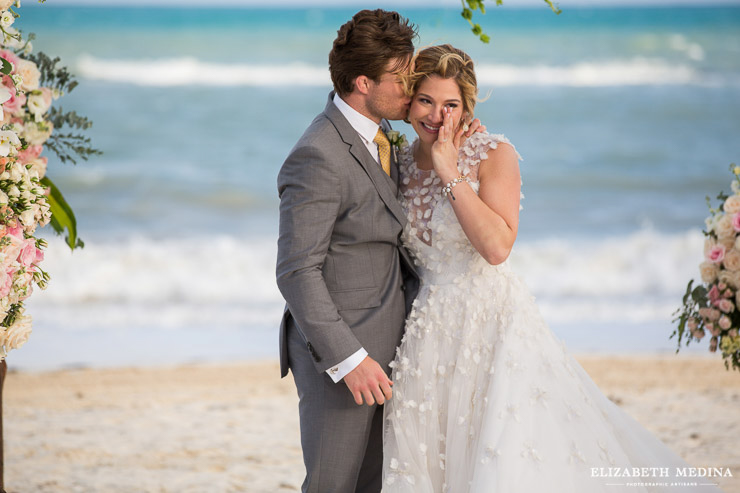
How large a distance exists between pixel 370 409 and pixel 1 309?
129 centimetres

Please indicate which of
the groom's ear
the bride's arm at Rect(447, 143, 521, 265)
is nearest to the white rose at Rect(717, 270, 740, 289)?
the bride's arm at Rect(447, 143, 521, 265)

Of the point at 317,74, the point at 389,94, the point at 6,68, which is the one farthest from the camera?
the point at 317,74

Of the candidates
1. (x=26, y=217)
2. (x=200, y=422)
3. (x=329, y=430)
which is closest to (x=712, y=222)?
(x=329, y=430)

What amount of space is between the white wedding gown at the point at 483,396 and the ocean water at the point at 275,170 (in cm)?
90

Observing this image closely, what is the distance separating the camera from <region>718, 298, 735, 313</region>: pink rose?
9.95 feet

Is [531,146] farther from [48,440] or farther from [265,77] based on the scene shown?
[48,440]

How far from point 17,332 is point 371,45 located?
152 cm

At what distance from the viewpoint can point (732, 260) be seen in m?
3.04

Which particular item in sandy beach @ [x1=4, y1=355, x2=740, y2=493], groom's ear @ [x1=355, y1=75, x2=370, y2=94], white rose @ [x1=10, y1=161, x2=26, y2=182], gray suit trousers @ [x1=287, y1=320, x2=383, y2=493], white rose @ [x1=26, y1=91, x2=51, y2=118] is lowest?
sandy beach @ [x1=4, y1=355, x2=740, y2=493]

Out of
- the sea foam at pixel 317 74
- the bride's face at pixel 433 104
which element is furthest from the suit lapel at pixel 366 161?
the sea foam at pixel 317 74

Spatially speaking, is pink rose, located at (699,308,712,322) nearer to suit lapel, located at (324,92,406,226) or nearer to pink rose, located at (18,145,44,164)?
suit lapel, located at (324,92,406,226)

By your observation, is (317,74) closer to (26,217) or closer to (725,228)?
(725,228)

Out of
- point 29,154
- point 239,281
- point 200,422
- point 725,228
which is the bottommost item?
point 200,422

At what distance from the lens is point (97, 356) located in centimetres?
670
